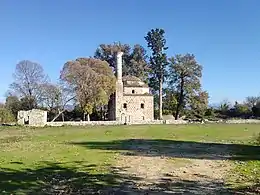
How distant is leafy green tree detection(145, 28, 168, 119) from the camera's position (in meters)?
76.2

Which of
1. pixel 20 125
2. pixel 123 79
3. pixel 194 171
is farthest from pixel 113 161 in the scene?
pixel 123 79

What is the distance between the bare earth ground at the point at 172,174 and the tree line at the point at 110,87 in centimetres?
4487

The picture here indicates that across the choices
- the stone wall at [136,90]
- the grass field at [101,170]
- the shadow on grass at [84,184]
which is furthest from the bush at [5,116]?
the shadow on grass at [84,184]

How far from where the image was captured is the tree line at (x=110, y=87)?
6338cm

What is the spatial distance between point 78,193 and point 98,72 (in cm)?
5602

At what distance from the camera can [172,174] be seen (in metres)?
13.9

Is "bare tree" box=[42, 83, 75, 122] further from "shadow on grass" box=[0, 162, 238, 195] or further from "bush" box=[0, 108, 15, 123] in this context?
"shadow on grass" box=[0, 162, 238, 195]

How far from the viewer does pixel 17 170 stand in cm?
1444

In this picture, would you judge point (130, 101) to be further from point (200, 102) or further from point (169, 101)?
point (200, 102)

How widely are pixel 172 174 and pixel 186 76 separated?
62.6 meters

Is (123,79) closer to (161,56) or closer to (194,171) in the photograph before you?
(161,56)

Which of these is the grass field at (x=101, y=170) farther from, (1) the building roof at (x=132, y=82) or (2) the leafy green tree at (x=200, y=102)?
(2) the leafy green tree at (x=200, y=102)

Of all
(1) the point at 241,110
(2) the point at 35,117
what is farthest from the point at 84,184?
(1) the point at 241,110

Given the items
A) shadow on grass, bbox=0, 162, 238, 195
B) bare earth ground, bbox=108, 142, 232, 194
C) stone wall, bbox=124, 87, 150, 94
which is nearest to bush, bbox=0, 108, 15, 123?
stone wall, bbox=124, 87, 150, 94
